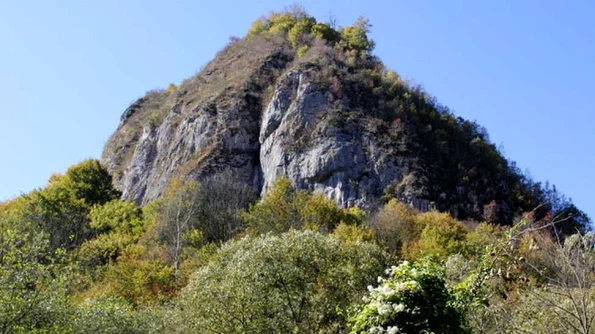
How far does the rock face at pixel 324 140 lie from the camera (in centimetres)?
6481

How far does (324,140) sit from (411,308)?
55.2m

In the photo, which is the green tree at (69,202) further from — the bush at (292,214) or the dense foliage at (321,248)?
the bush at (292,214)

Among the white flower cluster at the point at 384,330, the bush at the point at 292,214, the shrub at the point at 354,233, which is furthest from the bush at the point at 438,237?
the white flower cluster at the point at 384,330

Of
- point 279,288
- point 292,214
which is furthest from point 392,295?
point 292,214

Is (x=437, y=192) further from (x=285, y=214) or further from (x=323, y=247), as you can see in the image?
→ (x=323, y=247)

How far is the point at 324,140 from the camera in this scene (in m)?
67.0

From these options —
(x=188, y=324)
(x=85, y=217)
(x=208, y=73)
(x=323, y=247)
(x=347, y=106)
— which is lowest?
(x=188, y=324)

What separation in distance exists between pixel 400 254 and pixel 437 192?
17.9 m

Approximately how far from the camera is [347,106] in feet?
233

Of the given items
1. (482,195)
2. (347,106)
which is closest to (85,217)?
(347,106)

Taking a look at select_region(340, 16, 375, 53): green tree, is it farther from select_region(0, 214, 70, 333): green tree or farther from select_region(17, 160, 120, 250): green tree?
select_region(0, 214, 70, 333): green tree

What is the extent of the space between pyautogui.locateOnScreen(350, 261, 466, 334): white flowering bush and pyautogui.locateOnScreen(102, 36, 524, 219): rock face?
49.1 meters

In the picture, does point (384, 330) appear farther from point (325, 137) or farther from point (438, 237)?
point (325, 137)

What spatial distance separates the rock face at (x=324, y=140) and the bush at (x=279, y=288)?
3251 centimetres
